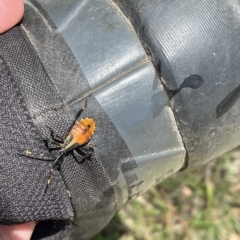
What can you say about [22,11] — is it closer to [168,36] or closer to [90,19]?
[90,19]

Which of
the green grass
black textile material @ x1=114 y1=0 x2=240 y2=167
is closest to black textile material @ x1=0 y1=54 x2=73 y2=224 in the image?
black textile material @ x1=114 y1=0 x2=240 y2=167

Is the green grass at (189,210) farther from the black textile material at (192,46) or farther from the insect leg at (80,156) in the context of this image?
the insect leg at (80,156)

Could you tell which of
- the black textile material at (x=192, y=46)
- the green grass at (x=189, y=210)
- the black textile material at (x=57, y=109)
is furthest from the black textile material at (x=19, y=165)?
the green grass at (x=189, y=210)

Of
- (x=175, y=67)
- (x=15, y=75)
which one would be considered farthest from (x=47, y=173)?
(x=175, y=67)

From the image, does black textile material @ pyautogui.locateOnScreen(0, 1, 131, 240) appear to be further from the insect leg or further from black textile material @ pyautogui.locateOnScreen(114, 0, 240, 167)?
black textile material @ pyautogui.locateOnScreen(114, 0, 240, 167)

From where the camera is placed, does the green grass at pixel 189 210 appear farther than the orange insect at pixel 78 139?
Yes

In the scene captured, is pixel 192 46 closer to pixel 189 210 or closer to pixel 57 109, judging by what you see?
pixel 57 109
